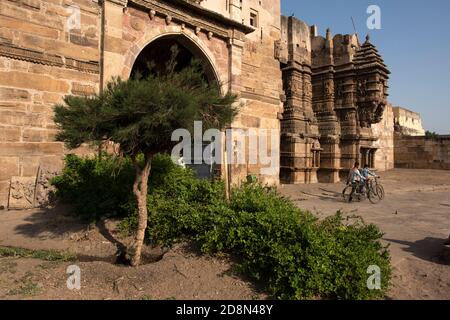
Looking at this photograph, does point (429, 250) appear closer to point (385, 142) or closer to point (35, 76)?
point (35, 76)

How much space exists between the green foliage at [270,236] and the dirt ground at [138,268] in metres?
0.28

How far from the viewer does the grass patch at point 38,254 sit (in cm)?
493

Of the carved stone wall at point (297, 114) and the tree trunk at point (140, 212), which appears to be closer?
the tree trunk at point (140, 212)

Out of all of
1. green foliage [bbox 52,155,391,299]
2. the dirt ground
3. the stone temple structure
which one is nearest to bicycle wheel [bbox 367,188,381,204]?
the stone temple structure

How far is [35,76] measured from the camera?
7.30 metres

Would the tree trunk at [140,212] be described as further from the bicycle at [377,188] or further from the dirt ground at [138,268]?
the bicycle at [377,188]

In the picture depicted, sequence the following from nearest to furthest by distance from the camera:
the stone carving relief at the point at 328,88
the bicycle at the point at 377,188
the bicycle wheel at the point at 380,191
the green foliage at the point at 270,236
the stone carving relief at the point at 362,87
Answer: the green foliage at the point at 270,236, the bicycle at the point at 377,188, the bicycle wheel at the point at 380,191, the stone carving relief at the point at 362,87, the stone carving relief at the point at 328,88

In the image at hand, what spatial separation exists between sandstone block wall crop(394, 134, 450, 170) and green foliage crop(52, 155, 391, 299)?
22.2 meters

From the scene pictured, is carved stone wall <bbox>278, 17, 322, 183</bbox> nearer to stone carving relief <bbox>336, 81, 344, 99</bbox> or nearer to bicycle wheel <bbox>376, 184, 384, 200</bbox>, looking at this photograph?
stone carving relief <bbox>336, 81, 344, 99</bbox>

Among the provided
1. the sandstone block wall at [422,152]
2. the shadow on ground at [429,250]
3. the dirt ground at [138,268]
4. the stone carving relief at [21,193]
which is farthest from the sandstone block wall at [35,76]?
the sandstone block wall at [422,152]

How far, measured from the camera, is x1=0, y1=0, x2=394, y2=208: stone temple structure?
7102mm

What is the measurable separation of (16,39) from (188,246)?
6045mm

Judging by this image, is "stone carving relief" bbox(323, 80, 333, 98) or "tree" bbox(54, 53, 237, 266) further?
"stone carving relief" bbox(323, 80, 333, 98)

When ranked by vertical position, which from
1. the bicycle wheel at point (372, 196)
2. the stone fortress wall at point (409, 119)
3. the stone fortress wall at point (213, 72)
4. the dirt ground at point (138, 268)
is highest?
the stone fortress wall at point (409, 119)
